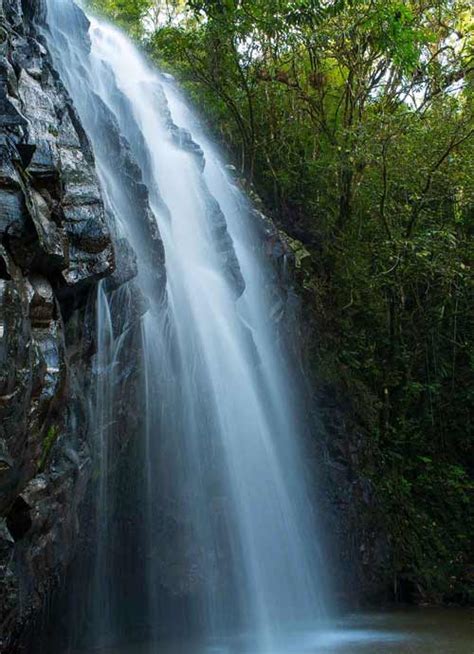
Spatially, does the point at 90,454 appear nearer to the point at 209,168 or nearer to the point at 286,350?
the point at 286,350

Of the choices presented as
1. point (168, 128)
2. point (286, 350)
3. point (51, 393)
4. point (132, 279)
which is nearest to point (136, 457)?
point (132, 279)

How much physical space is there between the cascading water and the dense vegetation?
1.84 m

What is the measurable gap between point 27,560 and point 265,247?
7659 mm

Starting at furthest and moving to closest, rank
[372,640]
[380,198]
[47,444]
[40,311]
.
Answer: [380,198], [372,640], [47,444], [40,311]

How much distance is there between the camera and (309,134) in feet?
51.5

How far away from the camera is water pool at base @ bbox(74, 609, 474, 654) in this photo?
305 inches

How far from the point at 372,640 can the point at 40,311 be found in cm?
548

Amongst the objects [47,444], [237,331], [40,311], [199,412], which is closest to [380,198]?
[237,331]

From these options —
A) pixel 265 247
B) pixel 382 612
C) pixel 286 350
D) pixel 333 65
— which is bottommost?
pixel 382 612

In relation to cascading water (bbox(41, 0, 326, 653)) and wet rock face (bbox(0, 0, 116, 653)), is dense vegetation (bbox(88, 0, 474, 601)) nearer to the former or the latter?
cascading water (bbox(41, 0, 326, 653))

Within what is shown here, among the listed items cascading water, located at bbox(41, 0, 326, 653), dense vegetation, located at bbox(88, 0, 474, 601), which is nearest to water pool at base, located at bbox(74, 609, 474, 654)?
cascading water, located at bbox(41, 0, 326, 653)

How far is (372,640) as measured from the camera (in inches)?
328

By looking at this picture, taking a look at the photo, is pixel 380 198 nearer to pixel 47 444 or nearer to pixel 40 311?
pixel 40 311

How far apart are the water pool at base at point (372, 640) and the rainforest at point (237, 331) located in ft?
0.22
